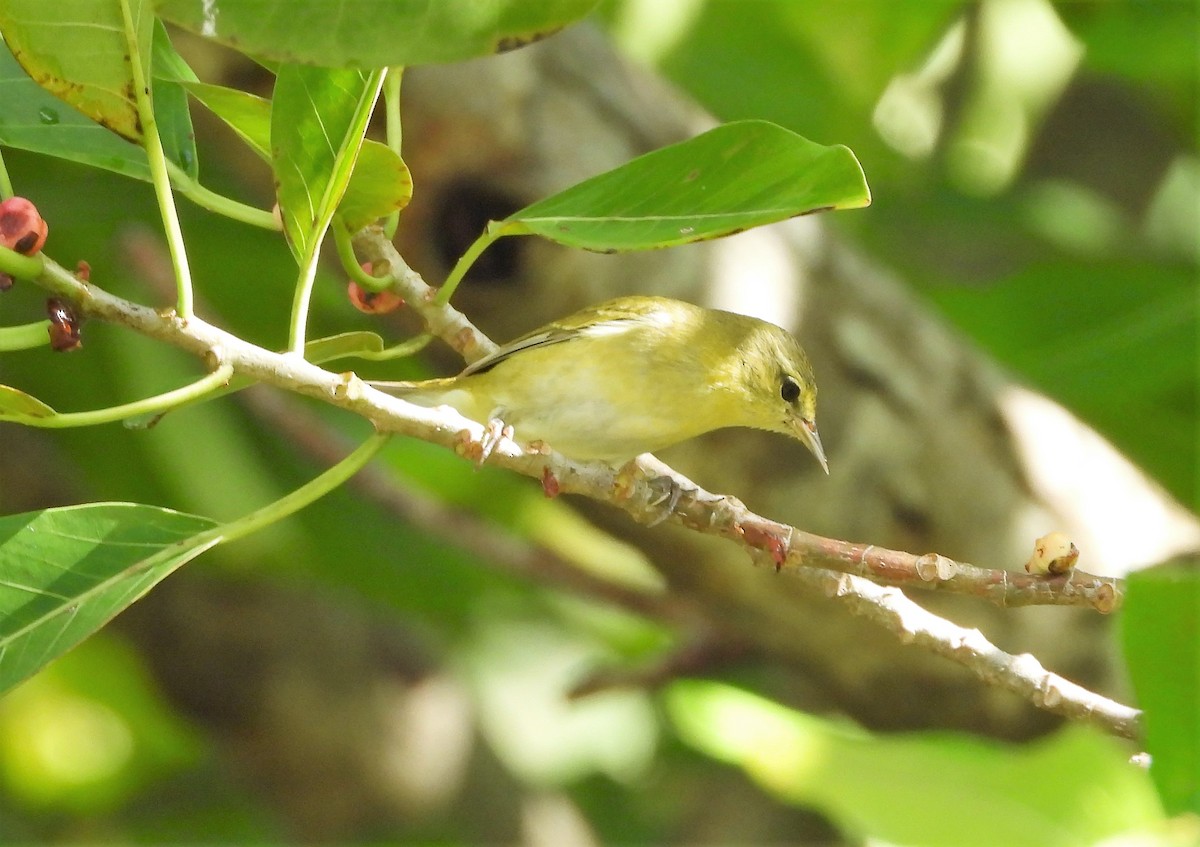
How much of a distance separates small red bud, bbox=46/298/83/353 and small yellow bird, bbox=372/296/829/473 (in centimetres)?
142

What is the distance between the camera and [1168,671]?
5.53ft

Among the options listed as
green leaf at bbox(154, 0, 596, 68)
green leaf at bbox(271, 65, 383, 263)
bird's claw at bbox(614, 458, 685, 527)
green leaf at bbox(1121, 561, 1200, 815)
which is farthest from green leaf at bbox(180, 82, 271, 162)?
green leaf at bbox(1121, 561, 1200, 815)

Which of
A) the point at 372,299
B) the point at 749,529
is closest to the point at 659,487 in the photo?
the point at 749,529

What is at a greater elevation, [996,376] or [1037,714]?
[996,376]

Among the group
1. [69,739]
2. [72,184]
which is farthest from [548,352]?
[69,739]

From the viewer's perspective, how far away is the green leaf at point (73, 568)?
71.9 inches

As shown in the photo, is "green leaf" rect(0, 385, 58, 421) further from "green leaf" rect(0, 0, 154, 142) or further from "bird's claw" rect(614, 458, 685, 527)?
"bird's claw" rect(614, 458, 685, 527)

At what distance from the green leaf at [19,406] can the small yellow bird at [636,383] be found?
1405 millimetres

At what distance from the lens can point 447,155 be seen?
3350mm

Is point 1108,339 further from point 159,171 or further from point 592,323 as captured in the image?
point 159,171

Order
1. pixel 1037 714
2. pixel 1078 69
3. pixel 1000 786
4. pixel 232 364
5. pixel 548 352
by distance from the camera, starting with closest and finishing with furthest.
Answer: pixel 232 364 < pixel 1000 786 < pixel 548 352 < pixel 1037 714 < pixel 1078 69

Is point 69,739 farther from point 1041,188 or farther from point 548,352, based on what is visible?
point 1041,188

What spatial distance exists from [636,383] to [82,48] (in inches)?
68.7

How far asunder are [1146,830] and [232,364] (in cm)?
162
